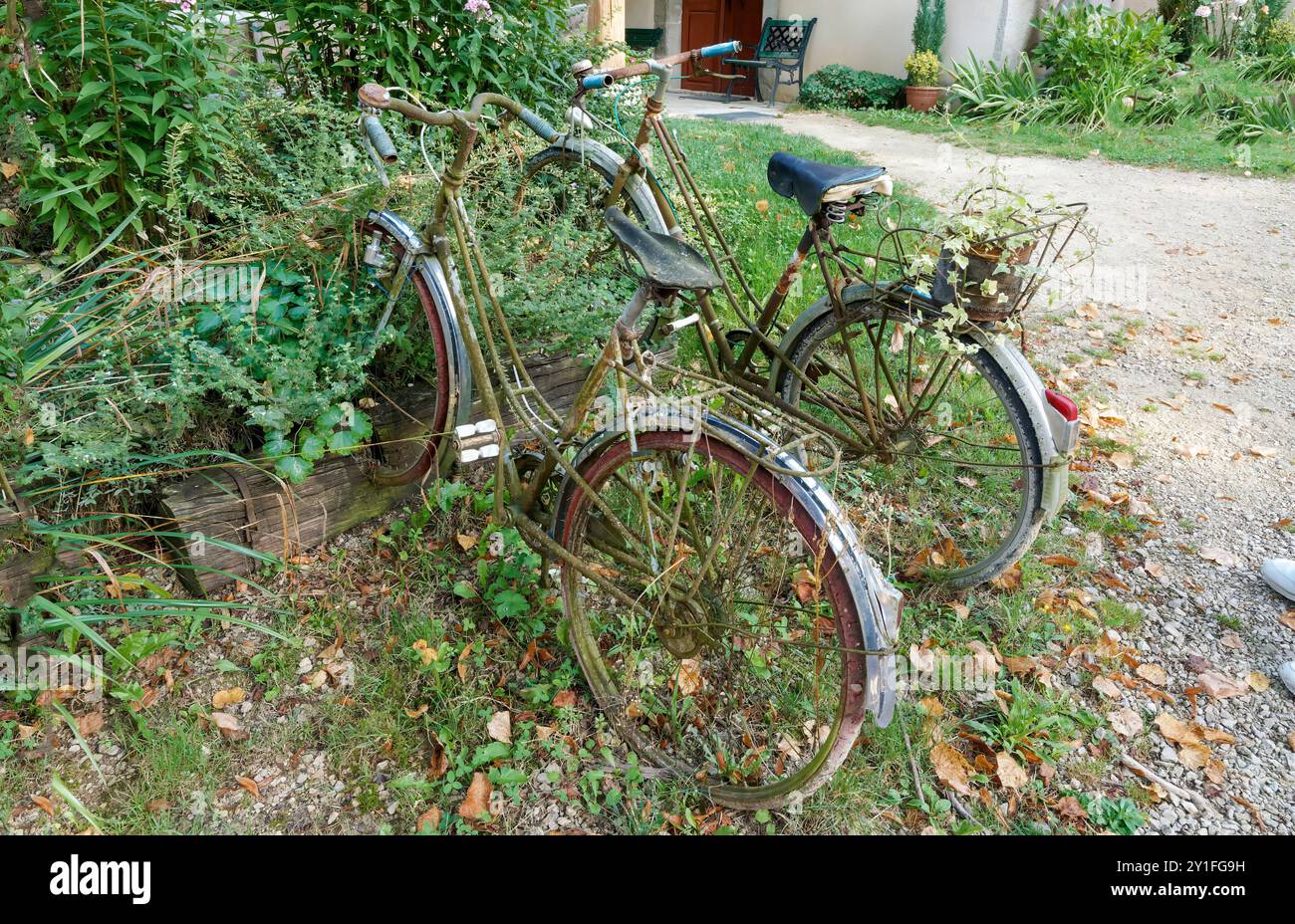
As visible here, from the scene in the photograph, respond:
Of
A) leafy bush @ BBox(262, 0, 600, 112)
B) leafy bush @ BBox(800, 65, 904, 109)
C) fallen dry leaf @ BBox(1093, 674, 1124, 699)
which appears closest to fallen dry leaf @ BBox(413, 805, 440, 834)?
fallen dry leaf @ BBox(1093, 674, 1124, 699)

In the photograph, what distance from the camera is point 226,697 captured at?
2.43m

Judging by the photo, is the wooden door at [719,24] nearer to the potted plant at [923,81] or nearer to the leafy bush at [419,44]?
the potted plant at [923,81]

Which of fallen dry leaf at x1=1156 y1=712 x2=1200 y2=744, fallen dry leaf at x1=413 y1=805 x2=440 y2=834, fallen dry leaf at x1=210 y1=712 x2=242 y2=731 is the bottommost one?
fallen dry leaf at x1=413 y1=805 x2=440 y2=834

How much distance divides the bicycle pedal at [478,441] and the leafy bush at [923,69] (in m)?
10.9

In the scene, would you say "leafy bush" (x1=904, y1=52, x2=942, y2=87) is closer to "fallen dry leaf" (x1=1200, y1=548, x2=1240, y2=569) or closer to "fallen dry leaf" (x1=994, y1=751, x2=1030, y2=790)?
"fallen dry leaf" (x1=1200, y1=548, x2=1240, y2=569)

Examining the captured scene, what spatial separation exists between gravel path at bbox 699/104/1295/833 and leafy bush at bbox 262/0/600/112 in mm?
2359

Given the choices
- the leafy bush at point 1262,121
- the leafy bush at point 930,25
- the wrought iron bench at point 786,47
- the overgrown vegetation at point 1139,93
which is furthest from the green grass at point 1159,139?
the wrought iron bench at point 786,47

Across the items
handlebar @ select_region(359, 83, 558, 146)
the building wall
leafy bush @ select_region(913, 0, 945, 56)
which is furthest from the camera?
leafy bush @ select_region(913, 0, 945, 56)

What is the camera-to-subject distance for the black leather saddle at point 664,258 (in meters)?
1.85

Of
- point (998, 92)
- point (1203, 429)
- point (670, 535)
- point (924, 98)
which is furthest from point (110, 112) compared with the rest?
point (924, 98)

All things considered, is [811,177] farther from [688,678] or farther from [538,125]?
[688,678]

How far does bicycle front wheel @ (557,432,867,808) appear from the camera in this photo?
75.2 inches

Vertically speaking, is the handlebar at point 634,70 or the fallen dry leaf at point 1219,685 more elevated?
the handlebar at point 634,70
